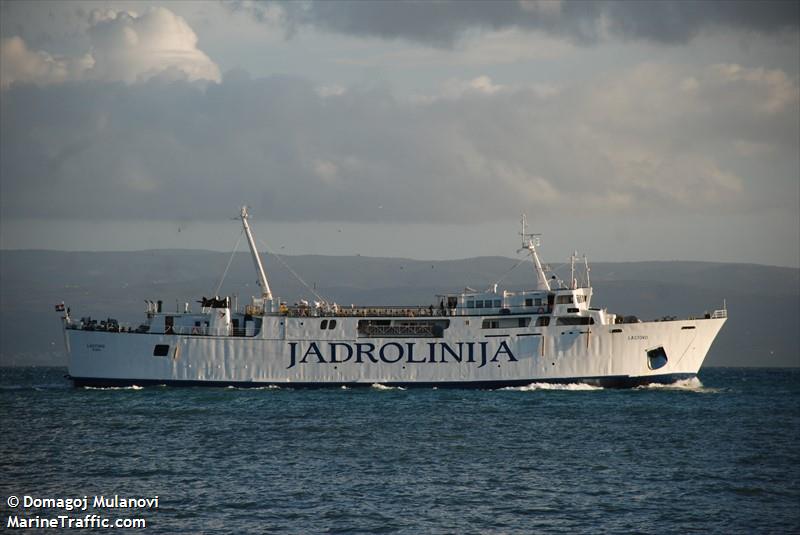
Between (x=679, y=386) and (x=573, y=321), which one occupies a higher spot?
(x=573, y=321)

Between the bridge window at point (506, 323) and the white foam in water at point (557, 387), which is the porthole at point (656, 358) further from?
the bridge window at point (506, 323)

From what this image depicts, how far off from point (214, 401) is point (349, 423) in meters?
14.3

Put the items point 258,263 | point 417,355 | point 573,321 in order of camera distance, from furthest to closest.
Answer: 1. point 258,263
2. point 417,355
3. point 573,321

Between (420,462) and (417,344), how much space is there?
29.2 m

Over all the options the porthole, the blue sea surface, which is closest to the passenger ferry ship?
the porthole

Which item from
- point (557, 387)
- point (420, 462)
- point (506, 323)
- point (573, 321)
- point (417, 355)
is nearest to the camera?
point (420, 462)

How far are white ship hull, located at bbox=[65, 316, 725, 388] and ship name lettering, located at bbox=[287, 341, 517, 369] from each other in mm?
64

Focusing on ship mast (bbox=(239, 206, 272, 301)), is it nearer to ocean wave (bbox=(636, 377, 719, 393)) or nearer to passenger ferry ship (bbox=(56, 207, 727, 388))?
passenger ferry ship (bbox=(56, 207, 727, 388))

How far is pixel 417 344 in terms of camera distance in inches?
2653

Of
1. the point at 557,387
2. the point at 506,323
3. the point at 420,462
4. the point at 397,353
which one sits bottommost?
the point at 420,462

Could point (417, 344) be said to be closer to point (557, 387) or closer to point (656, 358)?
point (557, 387)

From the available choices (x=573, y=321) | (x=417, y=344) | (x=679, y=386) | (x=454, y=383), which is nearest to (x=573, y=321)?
(x=573, y=321)

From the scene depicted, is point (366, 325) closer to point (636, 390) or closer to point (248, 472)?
point (636, 390)

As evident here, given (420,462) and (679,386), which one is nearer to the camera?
(420,462)
